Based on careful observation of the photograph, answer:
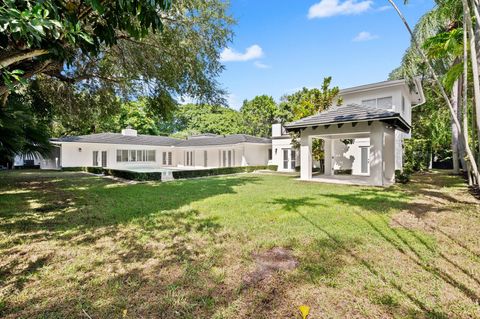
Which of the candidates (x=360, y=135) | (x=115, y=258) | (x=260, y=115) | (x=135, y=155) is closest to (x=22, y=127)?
(x=115, y=258)

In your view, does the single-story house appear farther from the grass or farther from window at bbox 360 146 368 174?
the grass

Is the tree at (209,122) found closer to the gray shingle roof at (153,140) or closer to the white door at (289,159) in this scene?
the gray shingle roof at (153,140)

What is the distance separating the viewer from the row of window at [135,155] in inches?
1208

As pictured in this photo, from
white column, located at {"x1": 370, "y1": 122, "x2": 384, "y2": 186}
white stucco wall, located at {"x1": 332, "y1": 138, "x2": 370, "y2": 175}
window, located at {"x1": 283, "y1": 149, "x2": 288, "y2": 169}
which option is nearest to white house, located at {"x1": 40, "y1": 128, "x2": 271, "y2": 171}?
window, located at {"x1": 283, "y1": 149, "x2": 288, "y2": 169}

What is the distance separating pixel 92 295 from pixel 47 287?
2.57 ft

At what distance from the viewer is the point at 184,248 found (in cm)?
511

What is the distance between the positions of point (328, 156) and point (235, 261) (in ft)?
54.2

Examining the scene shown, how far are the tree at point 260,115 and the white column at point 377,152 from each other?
93.7 ft

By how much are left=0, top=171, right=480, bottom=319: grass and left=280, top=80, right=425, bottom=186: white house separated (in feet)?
18.7

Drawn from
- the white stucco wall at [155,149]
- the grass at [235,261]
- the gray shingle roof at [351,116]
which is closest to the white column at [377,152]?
the gray shingle roof at [351,116]

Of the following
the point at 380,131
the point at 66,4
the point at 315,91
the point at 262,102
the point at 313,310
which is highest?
the point at 262,102

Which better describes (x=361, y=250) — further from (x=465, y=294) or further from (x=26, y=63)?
(x=26, y=63)

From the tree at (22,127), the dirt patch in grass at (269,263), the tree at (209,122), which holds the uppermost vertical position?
the tree at (209,122)

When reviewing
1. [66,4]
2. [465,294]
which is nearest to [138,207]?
[66,4]
